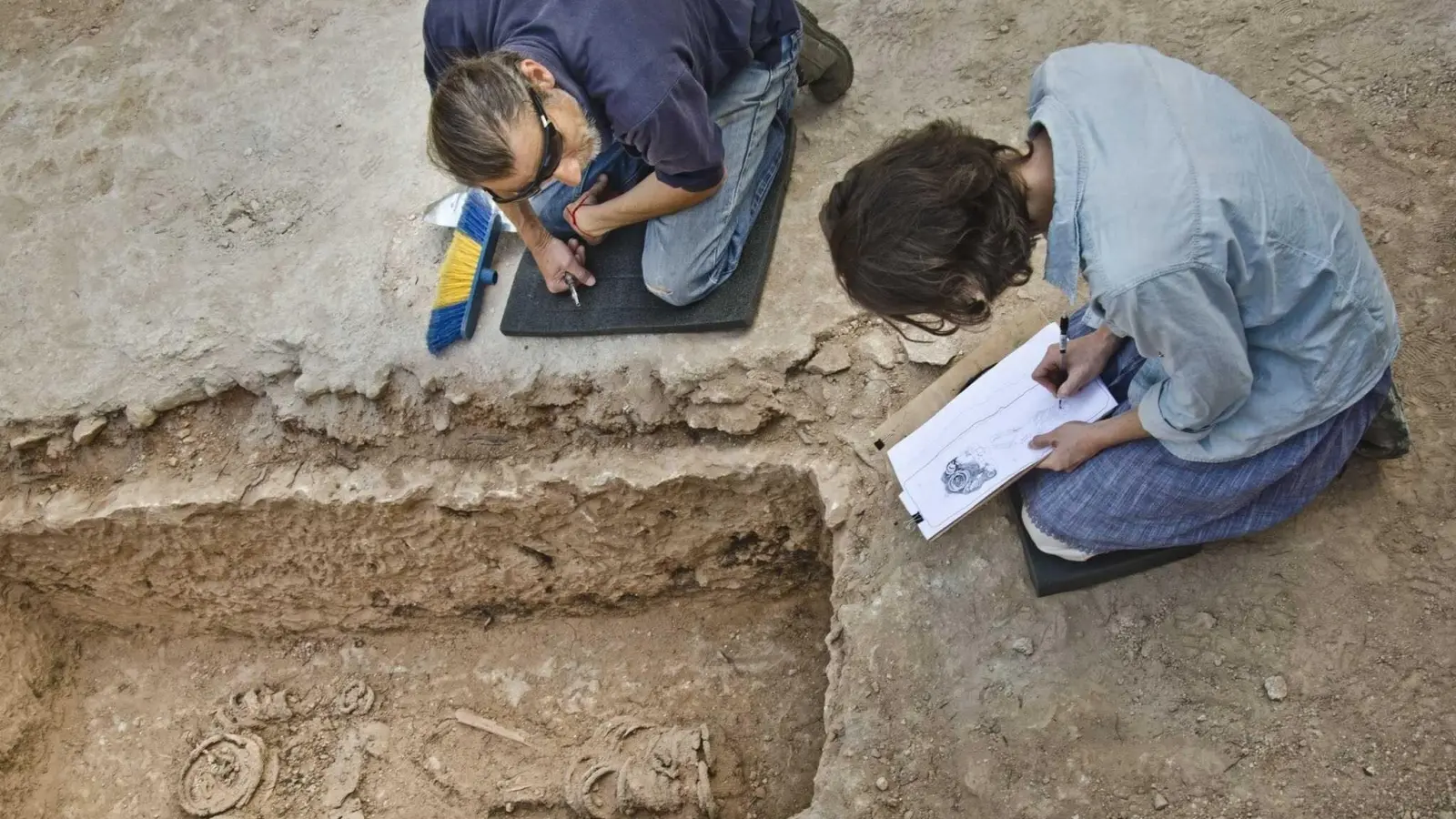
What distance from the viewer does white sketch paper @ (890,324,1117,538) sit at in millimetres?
2445

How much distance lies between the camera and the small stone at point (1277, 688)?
7.38 feet

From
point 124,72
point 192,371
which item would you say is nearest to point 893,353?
point 192,371

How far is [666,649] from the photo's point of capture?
354 cm

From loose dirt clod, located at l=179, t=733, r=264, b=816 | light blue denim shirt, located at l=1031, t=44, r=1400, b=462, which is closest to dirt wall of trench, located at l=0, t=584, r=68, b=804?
→ loose dirt clod, located at l=179, t=733, r=264, b=816

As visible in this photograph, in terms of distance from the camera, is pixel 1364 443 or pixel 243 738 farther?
pixel 243 738

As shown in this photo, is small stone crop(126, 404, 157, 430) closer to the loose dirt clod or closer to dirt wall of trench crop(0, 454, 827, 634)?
dirt wall of trench crop(0, 454, 827, 634)

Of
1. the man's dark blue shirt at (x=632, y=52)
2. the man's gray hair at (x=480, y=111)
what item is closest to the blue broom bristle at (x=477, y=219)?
the man's dark blue shirt at (x=632, y=52)

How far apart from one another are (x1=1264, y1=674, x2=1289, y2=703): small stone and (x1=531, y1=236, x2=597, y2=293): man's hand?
6.96ft

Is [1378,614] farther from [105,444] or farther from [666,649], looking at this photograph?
[105,444]

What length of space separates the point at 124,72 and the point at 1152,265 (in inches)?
162

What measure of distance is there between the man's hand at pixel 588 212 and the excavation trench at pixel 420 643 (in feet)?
2.41

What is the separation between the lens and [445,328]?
321cm

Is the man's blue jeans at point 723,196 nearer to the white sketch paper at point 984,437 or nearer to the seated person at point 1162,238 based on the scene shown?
the white sketch paper at point 984,437

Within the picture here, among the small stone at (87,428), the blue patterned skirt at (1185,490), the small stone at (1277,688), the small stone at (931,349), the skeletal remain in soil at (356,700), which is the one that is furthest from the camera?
the skeletal remain in soil at (356,700)
